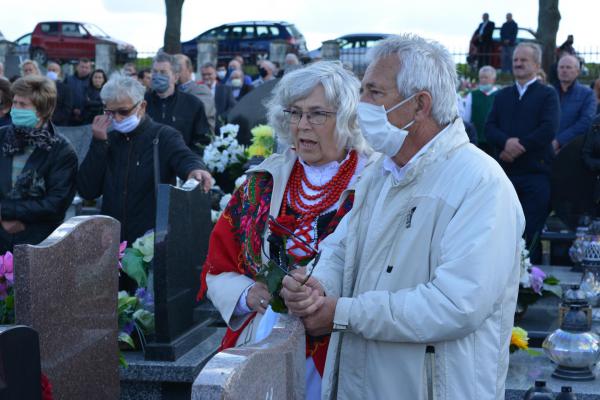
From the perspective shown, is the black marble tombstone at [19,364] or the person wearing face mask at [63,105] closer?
the black marble tombstone at [19,364]

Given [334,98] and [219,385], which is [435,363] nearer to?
[219,385]

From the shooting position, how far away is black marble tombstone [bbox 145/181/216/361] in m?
6.08

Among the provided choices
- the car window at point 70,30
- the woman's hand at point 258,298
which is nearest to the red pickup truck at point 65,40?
the car window at point 70,30

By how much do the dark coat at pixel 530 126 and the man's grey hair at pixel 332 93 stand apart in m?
4.71

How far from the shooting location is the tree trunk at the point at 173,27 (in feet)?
98.0

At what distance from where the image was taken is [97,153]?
6.91 meters

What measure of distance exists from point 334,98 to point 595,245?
3.60 metres

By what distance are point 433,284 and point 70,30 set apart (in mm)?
33273

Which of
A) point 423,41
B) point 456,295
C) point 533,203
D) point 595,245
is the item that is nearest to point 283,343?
point 456,295

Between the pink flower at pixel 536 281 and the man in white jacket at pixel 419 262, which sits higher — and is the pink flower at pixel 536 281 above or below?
below

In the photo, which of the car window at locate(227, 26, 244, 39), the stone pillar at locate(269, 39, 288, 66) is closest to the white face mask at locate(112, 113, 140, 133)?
the stone pillar at locate(269, 39, 288, 66)

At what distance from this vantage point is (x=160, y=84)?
9664mm

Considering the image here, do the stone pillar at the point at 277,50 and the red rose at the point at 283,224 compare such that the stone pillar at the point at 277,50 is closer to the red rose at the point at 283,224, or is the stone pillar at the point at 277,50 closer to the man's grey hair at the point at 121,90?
the man's grey hair at the point at 121,90

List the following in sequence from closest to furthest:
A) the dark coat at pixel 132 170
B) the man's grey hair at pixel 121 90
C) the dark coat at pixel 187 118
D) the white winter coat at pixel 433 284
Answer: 1. the white winter coat at pixel 433 284
2. the man's grey hair at pixel 121 90
3. the dark coat at pixel 132 170
4. the dark coat at pixel 187 118
